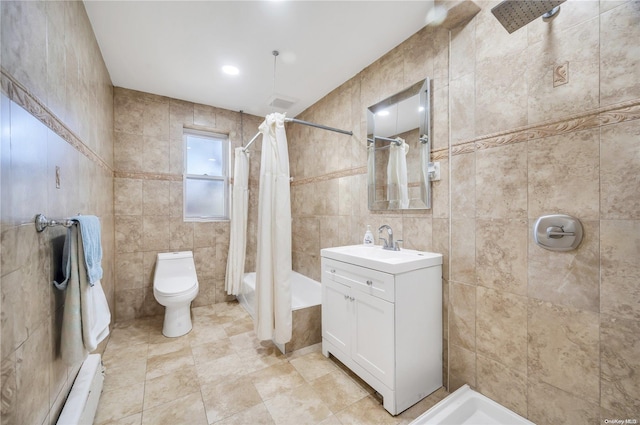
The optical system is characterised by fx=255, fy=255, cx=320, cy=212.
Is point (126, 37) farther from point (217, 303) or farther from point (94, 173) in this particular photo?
point (217, 303)

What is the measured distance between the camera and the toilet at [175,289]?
7.68 ft

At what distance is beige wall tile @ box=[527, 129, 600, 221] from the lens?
1.14 metres

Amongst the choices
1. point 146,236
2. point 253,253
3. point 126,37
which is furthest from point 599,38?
point 146,236

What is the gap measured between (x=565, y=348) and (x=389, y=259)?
909 mm

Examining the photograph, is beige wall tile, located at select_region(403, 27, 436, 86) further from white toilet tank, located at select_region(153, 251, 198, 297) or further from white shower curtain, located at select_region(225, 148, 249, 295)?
white toilet tank, located at select_region(153, 251, 198, 297)

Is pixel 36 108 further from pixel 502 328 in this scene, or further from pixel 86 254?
pixel 502 328

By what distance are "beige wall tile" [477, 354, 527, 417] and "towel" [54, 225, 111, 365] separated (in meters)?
2.08

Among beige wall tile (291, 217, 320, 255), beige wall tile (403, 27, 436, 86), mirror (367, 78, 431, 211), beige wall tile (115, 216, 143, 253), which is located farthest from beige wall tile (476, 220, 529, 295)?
beige wall tile (115, 216, 143, 253)

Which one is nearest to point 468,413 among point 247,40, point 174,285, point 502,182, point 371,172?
point 502,182

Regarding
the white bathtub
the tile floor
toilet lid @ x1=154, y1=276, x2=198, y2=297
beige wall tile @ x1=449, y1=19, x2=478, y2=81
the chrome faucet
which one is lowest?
the tile floor

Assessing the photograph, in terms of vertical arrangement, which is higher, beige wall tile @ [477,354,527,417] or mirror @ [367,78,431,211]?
mirror @ [367,78,431,211]

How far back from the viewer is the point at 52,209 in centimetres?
118

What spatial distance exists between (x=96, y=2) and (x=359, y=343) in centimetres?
279

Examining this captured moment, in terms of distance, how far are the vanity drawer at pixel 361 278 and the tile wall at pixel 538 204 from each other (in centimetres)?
51
